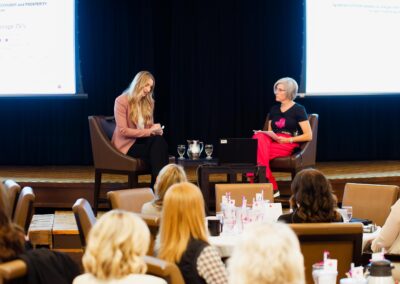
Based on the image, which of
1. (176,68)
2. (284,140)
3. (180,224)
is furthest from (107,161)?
(180,224)

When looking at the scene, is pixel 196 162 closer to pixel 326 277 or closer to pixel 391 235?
pixel 391 235

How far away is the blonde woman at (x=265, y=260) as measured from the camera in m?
2.54

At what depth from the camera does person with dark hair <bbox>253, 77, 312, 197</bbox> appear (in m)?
7.81

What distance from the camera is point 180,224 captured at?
3.63 meters

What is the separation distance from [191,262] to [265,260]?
107 cm

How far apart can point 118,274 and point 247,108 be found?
6.89 meters

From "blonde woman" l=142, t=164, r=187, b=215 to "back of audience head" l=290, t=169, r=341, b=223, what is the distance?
0.69 metres

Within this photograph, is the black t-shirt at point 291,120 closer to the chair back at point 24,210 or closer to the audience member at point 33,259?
the chair back at point 24,210

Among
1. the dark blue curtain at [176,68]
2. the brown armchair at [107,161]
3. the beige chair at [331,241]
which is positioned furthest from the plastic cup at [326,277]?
the dark blue curtain at [176,68]

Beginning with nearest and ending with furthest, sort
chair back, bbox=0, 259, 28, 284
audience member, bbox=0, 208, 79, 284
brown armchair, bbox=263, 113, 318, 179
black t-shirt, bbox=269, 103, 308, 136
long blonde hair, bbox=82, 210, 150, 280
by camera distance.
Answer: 1. long blonde hair, bbox=82, 210, 150, 280
2. chair back, bbox=0, 259, 28, 284
3. audience member, bbox=0, 208, 79, 284
4. brown armchair, bbox=263, 113, 318, 179
5. black t-shirt, bbox=269, 103, 308, 136

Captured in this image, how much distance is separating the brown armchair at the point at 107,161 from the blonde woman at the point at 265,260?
16.2 feet

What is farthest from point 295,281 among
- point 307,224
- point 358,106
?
point 358,106

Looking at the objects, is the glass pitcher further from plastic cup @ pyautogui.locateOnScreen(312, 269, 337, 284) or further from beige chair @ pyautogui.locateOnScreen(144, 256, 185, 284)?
beige chair @ pyautogui.locateOnScreen(144, 256, 185, 284)

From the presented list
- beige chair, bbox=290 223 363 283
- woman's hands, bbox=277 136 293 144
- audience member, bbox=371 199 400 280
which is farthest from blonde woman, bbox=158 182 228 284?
woman's hands, bbox=277 136 293 144
